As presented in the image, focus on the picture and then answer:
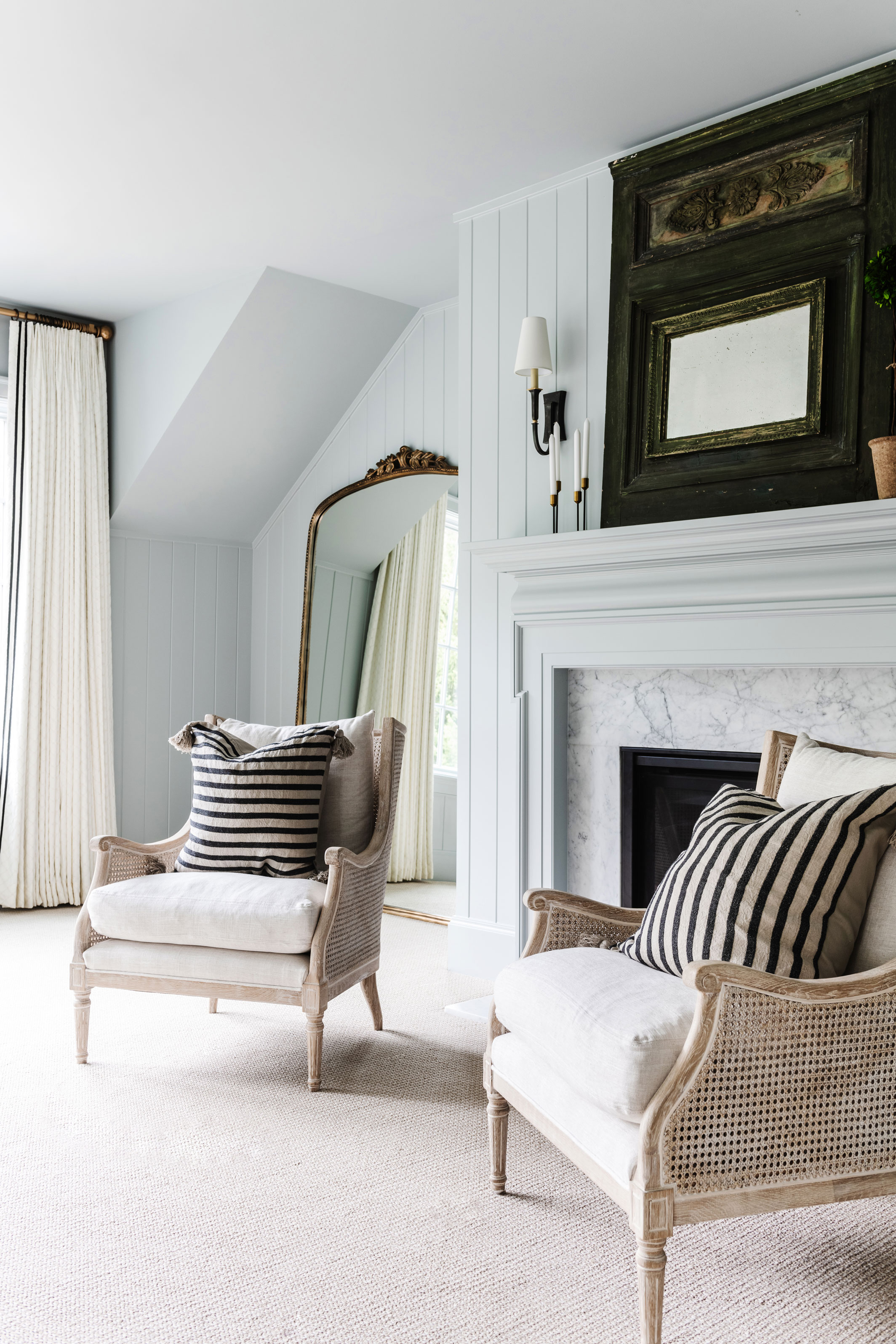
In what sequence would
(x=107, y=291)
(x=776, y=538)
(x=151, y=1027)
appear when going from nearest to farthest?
(x=776, y=538) → (x=151, y=1027) → (x=107, y=291)

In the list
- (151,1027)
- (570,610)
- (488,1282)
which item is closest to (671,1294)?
(488,1282)

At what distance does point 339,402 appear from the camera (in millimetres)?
4914

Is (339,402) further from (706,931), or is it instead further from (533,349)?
(706,931)

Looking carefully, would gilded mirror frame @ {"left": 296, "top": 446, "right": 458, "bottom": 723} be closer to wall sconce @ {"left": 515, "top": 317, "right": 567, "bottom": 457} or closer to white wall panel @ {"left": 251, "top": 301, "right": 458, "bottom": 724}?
white wall panel @ {"left": 251, "top": 301, "right": 458, "bottom": 724}

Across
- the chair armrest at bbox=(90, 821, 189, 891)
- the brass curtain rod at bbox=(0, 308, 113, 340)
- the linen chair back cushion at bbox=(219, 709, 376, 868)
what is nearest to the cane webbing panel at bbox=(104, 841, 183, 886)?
the chair armrest at bbox=(90, 821, 189, 891)

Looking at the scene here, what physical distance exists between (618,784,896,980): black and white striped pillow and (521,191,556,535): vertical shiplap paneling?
188 centimetres

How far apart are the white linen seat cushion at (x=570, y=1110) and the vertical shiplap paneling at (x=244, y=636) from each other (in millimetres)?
3662

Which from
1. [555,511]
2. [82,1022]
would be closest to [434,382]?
Result: [555,511]

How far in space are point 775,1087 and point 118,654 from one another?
4.11m

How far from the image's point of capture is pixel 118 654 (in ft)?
16.4

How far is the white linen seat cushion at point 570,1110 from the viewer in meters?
1.52

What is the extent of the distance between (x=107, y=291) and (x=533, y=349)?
221cm

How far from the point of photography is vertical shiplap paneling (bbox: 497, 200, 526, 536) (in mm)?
3529

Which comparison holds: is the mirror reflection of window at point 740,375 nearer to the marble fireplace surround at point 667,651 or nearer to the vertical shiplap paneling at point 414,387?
the marble fireplace surround at point 667,651
